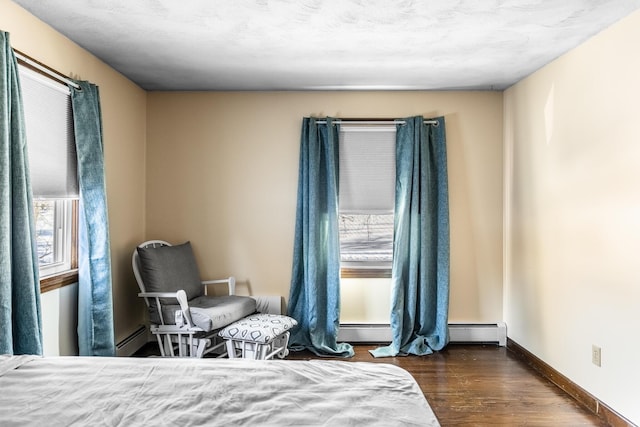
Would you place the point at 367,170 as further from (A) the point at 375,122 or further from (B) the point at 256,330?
(B) the point at 256,330

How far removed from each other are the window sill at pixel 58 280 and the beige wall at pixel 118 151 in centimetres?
6

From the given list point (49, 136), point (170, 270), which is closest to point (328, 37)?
point (49, 136)

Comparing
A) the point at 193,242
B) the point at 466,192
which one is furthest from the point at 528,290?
the point at 193,242

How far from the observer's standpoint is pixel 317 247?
4.24 metres

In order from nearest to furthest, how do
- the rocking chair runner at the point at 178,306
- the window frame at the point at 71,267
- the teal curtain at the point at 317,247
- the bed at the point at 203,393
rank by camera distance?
the bed at the point at 203,393 < the window frame at the point at 71,267 < the rocking chair runner at the point at 178,306 < the teal curtain at the point at 317,247

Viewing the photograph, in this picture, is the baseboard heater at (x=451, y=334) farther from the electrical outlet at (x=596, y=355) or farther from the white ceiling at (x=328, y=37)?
the white ceiling at (x=328, y=37)

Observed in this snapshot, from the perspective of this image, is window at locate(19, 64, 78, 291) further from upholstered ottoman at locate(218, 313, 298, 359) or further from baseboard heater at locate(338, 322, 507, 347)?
baseboard heater at locate(338, 322, 507, 347)

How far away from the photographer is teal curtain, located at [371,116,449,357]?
13.9 feet

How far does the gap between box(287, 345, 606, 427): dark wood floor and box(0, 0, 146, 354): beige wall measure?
1562 millimetres

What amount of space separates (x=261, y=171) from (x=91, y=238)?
170 centimetres

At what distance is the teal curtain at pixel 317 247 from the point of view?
4.19 m

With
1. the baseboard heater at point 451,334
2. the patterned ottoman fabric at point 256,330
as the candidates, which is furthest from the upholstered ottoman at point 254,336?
the baseboard heater at point 451,334

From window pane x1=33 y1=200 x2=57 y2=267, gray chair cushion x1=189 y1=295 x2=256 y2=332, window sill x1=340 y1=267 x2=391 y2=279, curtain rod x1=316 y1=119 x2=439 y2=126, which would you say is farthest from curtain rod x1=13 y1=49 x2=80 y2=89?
window sill x1=340 y1=267 x2=391 y2=279

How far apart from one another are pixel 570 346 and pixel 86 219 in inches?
138
